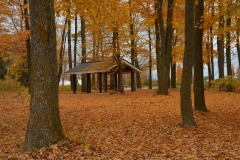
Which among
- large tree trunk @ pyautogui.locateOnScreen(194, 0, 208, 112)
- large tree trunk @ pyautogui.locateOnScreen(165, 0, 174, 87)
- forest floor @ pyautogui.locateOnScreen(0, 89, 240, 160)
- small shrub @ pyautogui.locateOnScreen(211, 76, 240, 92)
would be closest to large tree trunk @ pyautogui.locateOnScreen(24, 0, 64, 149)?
forest floor @ pyautogui.locateOnScreen(0, 89, 240, 160)

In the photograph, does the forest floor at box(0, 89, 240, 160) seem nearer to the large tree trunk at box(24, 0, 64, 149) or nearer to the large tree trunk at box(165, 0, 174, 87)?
the large tree trunk at box(24, 0, 64, 149)

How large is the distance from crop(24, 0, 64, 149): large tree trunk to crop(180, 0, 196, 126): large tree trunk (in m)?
3.58

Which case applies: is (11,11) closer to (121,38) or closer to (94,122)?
(121,38)

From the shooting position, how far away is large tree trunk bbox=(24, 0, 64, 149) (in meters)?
4.48

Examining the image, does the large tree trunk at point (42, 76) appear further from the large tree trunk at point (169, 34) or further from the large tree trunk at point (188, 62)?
the large tree trunk at point (169, 34)

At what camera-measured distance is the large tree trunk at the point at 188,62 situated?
20.9ft

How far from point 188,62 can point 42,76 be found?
3.84 metres

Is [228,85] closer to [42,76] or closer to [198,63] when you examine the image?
[198,63]

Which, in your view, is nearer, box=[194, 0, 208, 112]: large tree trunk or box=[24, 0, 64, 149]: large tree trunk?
box=[24, 0, 64, 149]: large tree trunk

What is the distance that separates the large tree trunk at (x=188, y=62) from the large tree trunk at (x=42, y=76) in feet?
11.8

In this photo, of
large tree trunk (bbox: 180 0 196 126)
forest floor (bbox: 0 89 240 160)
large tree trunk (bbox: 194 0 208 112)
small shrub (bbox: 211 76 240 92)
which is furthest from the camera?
small shrub (bbox: 211 76 240 92)

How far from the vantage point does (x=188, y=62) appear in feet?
21.1

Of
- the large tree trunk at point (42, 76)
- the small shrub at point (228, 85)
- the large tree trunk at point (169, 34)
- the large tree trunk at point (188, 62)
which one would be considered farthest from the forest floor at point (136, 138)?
the small shrub at point (228, 85)

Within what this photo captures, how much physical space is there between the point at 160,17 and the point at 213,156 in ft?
38.0
